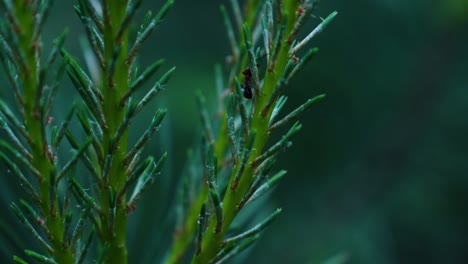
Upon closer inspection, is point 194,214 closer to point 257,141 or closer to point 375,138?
point 257,141

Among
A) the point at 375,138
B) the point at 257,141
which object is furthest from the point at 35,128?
the point at 375,138

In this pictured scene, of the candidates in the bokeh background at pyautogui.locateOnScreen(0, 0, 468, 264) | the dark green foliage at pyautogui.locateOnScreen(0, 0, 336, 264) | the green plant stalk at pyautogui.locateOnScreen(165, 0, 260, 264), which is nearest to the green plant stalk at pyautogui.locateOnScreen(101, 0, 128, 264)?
the dark green foliage at pyautogui.locateOnScreen(0, 0, 336, 264)

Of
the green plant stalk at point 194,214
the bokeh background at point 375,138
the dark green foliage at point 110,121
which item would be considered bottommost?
the bokeh background at point 375,138

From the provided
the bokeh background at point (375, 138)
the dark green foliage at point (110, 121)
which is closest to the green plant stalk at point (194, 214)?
the dark green foliage at point (110, 121)

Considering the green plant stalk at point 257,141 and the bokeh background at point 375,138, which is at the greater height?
the green plant stalk at point 257,141

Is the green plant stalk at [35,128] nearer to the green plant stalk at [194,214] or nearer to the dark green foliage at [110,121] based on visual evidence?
the dark green foliage at [110,121]
